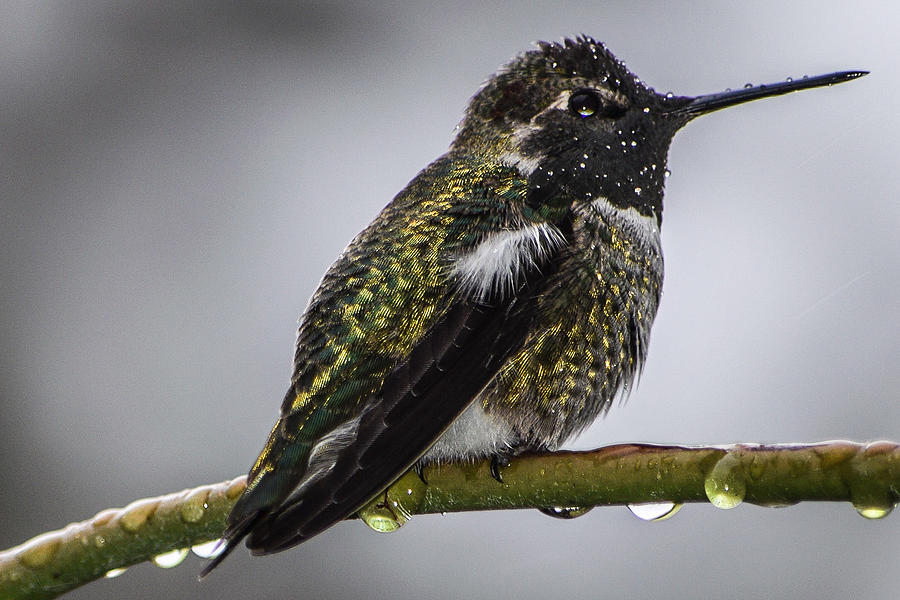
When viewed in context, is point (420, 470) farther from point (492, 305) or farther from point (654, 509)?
point (654, 509)

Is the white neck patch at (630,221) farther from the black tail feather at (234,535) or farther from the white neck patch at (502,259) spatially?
the black tail feather at (234,535)

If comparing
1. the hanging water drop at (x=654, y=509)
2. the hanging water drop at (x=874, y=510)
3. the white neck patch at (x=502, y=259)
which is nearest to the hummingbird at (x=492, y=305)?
the white neck patch at (x=502, y=259)

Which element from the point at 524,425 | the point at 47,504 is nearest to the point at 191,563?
the point at 47,504

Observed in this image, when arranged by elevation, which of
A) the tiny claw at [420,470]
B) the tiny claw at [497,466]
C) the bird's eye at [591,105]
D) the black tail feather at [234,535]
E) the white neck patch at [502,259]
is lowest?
the black tail feather at [234,535]

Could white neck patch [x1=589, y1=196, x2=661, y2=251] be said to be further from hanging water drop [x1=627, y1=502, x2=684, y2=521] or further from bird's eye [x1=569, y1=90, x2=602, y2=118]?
hanging water drop [x1=627, y1=502, x2=684, y2=521]

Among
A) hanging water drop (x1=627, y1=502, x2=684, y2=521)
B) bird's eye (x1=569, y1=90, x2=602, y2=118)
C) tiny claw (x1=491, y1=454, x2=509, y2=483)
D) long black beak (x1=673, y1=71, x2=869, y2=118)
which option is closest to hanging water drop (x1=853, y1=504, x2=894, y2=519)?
hanging water drop (x1=627, y1=502, x2=684, y2=521)

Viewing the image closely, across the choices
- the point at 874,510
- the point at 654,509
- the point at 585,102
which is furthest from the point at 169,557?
the point at 585,102
